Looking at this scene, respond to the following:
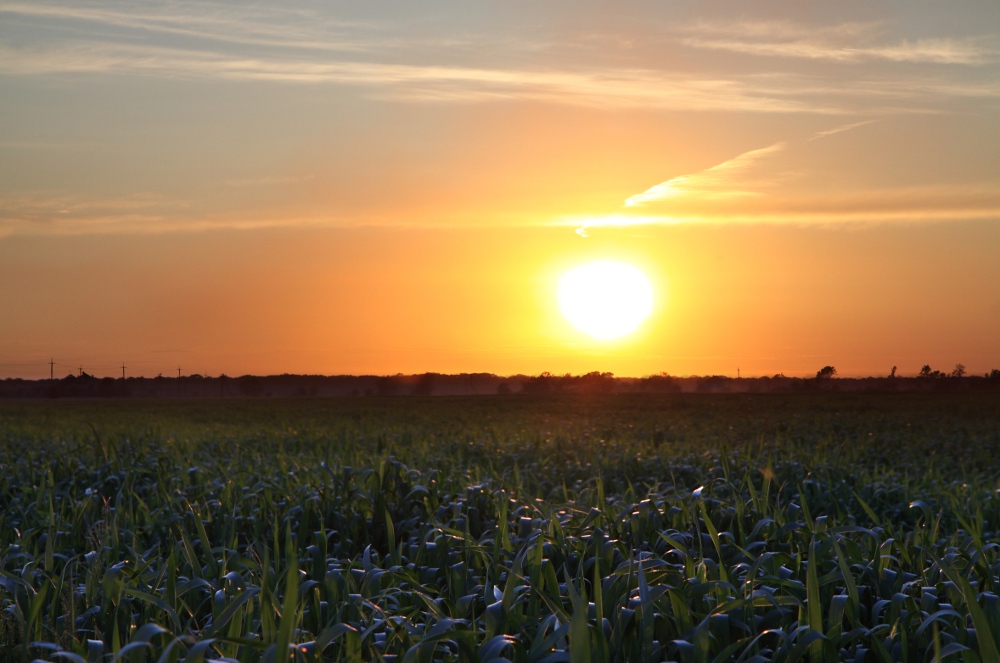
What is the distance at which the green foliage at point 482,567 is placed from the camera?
10.2ft

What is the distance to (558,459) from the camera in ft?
39.0

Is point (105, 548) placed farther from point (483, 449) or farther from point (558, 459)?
point (483, 449)

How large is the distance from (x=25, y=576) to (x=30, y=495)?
4699 mm

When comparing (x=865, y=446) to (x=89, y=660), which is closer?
(x=89, y=660)

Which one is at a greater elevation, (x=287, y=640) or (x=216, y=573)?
(x=287, y=640)

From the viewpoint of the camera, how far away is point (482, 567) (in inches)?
195

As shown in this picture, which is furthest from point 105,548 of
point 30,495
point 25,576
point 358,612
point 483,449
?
point 483,449

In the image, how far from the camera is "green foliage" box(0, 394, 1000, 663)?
3.10 m

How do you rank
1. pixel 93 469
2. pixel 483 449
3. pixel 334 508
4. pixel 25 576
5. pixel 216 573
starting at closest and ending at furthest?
pixel 25 576, pixel 216 573, pixel 334 508, pixel 93 469, pixel 483 449

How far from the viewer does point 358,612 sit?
373 cm

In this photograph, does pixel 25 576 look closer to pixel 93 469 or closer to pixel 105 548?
pixel 105 548

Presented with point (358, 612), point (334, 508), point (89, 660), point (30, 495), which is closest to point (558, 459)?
point (334, 508)

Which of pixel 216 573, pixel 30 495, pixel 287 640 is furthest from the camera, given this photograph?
pixel 30 495

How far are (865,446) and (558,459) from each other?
24.8ft
